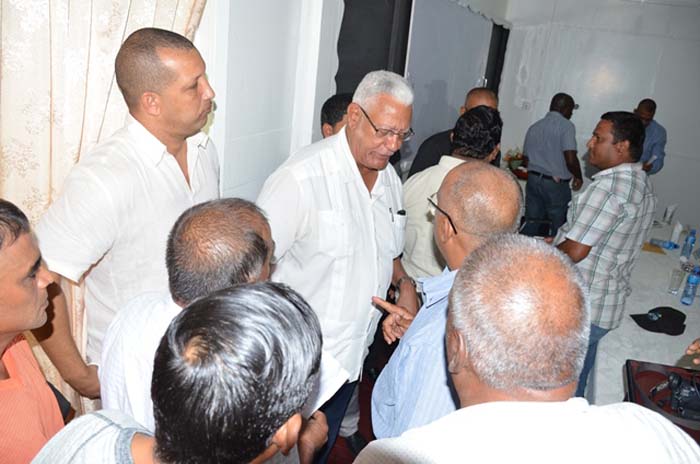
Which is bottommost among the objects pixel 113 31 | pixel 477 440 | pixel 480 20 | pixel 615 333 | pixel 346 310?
pixel 615 333

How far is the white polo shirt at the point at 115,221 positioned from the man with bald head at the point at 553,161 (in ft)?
14.5

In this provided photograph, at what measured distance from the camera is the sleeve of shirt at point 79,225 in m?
1.41

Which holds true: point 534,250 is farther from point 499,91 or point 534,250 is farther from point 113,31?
point 499,91

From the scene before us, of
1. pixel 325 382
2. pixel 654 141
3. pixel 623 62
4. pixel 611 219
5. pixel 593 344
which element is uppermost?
pixel 623 62

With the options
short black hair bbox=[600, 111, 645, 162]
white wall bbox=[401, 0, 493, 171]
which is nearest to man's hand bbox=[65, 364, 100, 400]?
short black hair bbox=[600, 111, 645, 162]

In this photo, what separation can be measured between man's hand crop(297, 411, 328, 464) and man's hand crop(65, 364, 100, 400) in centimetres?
69

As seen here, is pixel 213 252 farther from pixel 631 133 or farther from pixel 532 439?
pixel 631 133

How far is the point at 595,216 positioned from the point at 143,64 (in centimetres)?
191

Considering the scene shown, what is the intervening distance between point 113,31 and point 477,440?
1.63m

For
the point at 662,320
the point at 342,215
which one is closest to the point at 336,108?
the point at 342,215

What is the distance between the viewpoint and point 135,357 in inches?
41.6

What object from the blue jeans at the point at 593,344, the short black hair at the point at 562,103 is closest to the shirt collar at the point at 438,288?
the blue jeans at the point at 593,344

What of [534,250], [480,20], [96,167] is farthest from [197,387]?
[480,20]

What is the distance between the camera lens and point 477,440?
2.62 ft
